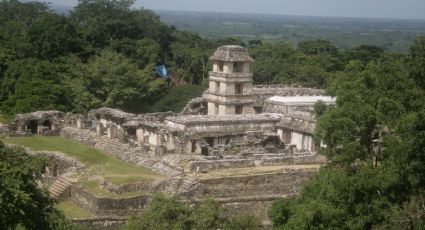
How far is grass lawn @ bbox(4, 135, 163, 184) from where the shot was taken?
100ft

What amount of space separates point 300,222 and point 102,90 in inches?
1217

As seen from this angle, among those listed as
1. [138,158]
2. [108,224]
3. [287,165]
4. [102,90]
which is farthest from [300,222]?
[102,90]

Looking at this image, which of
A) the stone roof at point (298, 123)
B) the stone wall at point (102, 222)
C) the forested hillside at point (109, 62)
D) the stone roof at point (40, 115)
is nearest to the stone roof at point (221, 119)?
the stone roof at point (298, 123)

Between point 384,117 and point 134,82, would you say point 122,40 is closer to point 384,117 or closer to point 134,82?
point 134,82

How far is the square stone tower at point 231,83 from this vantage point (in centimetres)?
4453

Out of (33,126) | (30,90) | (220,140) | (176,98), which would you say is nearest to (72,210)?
(220,140)

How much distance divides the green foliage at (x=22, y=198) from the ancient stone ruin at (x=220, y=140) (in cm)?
704

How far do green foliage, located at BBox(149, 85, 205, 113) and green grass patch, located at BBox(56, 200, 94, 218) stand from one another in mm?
24371

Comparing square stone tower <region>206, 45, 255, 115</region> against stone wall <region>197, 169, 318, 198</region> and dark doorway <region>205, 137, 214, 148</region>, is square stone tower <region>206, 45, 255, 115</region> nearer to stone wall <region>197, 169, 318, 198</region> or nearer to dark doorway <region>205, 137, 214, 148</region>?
dark doorway <region>205, 137, 214, 148</region>

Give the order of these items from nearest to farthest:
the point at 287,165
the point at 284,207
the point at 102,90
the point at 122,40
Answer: the point at 284,207, the point at 287,165, the point at 102,90, the point at 122,40

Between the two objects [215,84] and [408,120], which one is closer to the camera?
[408,120]

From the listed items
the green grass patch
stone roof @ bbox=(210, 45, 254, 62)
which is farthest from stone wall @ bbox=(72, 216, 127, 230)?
stone roof @ bbox=(210, 45, 254, 62)

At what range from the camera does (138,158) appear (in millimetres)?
33875

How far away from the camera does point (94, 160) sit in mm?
34031
